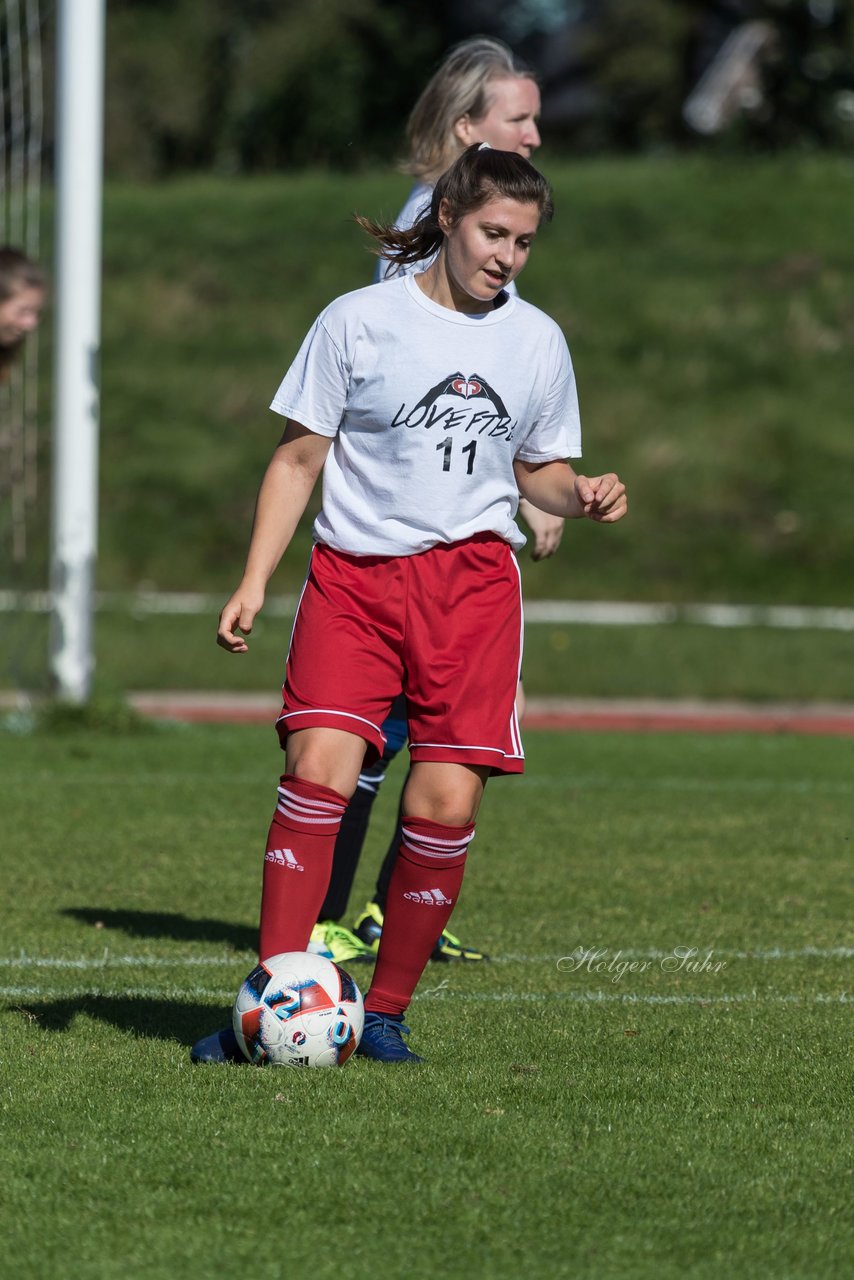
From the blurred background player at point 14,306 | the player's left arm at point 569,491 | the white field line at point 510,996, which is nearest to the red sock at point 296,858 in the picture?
the white field line at point 510,996

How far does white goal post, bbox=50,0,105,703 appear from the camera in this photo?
10.4m

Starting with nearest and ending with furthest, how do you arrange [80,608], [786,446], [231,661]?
[80,608] < [231,661] < [786,446]

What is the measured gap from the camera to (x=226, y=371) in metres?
24.7

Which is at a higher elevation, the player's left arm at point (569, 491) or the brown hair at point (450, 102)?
the brown hair at point (450, 102)

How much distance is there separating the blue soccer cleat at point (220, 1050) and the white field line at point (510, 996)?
24.8 inches

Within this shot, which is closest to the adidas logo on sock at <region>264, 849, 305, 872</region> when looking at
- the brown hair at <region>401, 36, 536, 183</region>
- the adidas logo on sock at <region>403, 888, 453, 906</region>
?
the adidas logo on sock at <region>403, 888, 453, 906</region>

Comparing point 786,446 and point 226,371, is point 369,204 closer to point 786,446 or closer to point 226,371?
point 226,371

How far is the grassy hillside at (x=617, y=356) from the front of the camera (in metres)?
21.1

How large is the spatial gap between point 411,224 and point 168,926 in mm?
2326

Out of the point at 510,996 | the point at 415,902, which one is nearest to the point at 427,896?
the point at 415,902

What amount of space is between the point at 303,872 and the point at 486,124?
8.12 ft

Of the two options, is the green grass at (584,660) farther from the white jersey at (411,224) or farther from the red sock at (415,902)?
the red sock at (415,902)

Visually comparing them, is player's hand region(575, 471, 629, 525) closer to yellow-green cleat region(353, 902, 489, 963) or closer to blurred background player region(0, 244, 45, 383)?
yellow-green cleat region(353, 902, 489, 963)

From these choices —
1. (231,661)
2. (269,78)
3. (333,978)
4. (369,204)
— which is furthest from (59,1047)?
(269,78)
